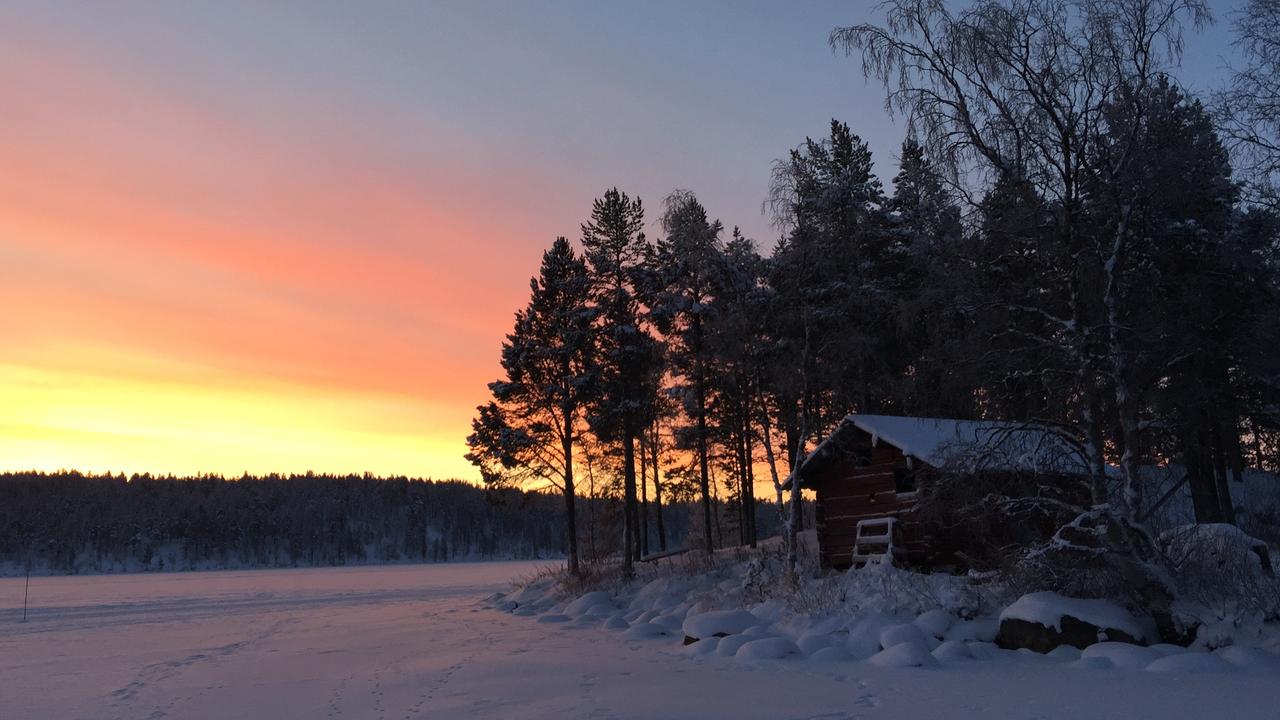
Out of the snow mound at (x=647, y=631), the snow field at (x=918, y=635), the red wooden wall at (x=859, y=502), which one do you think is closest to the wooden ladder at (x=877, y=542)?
the red wooden wall at (x=859, y=502)

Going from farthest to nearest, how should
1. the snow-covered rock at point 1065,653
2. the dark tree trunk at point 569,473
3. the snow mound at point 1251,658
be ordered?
the dark tree trunk at point 569,473 → the snow-covered rock at point 1065,653 → the snow mound at point 1251,658

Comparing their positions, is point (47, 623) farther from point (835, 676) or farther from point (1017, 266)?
point (1017, 266)

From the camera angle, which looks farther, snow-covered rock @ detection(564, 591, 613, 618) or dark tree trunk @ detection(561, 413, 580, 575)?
dark tree trunk @ detection(561, 413, 580, 575)

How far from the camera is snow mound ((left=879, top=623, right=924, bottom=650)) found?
14.5 metres

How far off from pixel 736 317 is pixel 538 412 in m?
10.8

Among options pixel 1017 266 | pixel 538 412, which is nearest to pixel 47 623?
pixel 538 412

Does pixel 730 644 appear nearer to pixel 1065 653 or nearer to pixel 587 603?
pixel 1065 653

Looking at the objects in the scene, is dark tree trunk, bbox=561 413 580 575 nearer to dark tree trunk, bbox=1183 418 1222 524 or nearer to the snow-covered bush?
dark tree trunk, bbox=1183 418 1222 524

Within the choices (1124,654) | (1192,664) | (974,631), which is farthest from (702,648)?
(1192,664)

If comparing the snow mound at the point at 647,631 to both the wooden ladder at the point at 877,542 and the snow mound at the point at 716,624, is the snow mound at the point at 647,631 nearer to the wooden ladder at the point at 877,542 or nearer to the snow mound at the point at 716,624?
the snow mound at the point at 716,624

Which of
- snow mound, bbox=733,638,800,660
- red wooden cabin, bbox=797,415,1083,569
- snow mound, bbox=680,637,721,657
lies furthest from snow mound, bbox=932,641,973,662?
red wooden cabin, bbox=797,415,1083,569

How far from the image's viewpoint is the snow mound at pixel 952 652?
13.7m

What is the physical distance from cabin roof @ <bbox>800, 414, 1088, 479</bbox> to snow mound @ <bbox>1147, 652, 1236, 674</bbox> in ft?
12.0

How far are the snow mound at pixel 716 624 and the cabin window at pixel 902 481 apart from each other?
742cm
